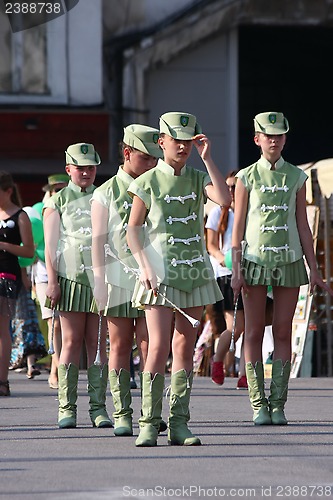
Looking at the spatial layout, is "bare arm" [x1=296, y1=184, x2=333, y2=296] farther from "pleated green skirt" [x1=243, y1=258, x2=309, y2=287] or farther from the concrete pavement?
the concrete pavement

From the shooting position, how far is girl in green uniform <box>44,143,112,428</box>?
373 inches

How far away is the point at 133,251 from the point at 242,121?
1837 cm

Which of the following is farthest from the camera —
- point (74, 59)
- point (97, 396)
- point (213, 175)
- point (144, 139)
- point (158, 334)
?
point (74, 59)

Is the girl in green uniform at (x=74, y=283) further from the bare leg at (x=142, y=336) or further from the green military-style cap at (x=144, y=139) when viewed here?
the green military-style cap at (x=144, y=139)

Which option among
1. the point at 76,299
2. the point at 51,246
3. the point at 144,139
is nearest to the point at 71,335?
the point at 76,299

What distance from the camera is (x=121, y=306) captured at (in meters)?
8.84

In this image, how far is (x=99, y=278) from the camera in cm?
888

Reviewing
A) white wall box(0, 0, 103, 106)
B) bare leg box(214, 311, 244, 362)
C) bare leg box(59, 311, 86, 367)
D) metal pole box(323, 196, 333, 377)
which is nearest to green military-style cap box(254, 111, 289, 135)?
bare leg box(59, 311, 86, 367)

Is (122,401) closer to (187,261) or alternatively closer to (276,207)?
(187,261)

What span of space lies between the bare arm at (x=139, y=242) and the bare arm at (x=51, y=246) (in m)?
1.39

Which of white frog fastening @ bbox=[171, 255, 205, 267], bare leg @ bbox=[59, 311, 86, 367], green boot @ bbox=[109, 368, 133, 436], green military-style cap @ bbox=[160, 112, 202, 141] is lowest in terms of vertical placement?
green boot @ bbox=[109, 368, 133, 436]

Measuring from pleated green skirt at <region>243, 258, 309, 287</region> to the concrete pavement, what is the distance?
96 cm

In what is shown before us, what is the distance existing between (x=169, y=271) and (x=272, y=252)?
1.50m

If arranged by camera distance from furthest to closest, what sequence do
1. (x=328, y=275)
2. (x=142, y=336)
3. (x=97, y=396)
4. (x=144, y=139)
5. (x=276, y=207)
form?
(x=328, y=275), (x=276, y=207), (x=97, y=396), (x=142, y=336), (x=144, y=139)
